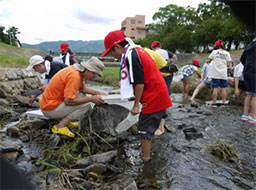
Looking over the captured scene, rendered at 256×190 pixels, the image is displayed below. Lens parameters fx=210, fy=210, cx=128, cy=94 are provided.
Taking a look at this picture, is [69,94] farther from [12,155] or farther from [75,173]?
[75,173]

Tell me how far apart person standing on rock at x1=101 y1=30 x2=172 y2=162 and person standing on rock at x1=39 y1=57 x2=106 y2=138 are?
785 millimetres

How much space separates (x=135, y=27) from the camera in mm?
74812

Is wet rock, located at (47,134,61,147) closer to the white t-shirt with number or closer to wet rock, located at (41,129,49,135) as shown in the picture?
wet rock, located at (41,129,49,135)

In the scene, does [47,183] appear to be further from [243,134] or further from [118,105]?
[243,134]

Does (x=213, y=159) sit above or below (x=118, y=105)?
below

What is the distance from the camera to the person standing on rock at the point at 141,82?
2.67m

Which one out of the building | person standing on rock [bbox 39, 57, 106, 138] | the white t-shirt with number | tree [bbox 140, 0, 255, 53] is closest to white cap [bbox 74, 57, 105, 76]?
person standing on rock [bbox 39, 57, 106, 138]

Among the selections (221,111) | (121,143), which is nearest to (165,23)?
(221,111)

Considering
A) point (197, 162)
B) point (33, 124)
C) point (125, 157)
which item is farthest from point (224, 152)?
point (33, 124)

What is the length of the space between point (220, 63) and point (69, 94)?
15.8 ft

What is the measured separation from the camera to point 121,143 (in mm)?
3664

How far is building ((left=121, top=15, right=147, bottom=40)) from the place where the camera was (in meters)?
74.0

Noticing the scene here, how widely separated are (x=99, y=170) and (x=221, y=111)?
486cm

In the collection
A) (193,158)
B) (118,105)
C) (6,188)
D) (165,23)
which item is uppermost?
(165,23)
